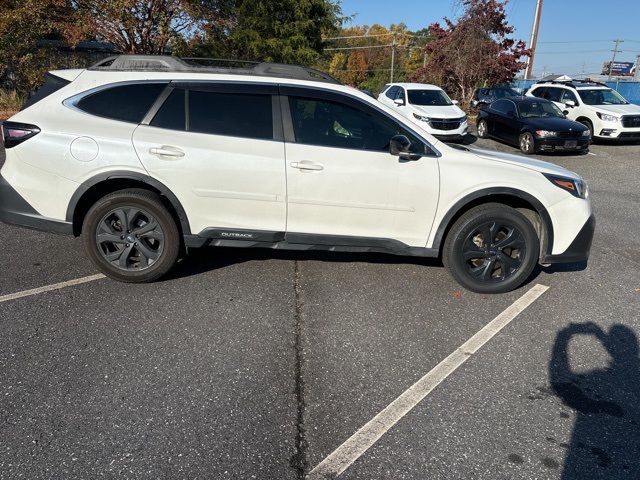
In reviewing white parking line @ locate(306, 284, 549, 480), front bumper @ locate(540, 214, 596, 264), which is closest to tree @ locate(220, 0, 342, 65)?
front bumper @ locate(540, 214, 596, 264)

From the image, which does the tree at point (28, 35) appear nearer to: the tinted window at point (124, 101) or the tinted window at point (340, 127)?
the tinted window at point (124, 101)

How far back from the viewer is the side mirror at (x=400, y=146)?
4.05m

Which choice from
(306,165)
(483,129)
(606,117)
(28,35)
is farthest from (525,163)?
(28,35)

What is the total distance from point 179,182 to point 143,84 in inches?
35.4

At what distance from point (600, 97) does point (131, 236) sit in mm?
16376

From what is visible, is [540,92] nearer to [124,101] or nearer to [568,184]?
[568,184]

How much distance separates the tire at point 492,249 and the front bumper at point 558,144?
9748mm

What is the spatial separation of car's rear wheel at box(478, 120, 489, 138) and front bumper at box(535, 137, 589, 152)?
9.21ft

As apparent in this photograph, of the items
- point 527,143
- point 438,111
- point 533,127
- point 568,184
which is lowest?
point 527,143

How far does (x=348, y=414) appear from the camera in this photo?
2795 millimetres

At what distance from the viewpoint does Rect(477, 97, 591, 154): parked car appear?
1291 cm

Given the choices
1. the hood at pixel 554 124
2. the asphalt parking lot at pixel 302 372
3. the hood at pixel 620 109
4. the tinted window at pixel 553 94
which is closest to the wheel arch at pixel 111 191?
the asphalt parking lot at pixel 302 372

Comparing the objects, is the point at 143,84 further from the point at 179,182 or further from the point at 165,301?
the point at 165,301

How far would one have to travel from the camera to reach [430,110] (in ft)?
47.4
